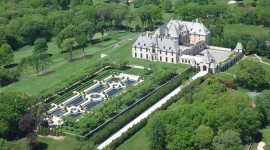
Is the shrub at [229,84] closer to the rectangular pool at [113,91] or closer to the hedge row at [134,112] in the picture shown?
the hedge row at [134,112]

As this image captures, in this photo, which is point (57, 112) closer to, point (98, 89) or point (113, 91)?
point (98, 89)

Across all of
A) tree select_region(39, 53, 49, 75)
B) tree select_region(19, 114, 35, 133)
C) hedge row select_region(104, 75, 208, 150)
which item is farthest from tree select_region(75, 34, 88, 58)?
tree select_region(19, 114, 35, 133)

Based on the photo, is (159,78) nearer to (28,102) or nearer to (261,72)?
(261,72)

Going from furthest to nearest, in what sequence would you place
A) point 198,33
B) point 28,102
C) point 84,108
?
point 198,33
point 84,108
point 28,102

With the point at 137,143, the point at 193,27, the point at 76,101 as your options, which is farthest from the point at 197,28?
the point at 137,143

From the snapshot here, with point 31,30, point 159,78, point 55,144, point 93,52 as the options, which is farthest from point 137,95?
point 31,30

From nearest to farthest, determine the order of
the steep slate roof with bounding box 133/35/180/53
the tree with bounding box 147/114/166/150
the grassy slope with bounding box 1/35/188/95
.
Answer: the tree with bounding box 147/114/166/150 → the grassy slope with bounding box 1/35/188/95 → the steep slate roof with bounding box 133/35/180/53

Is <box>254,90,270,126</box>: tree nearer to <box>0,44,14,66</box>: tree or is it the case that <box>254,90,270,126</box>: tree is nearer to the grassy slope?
the grassy slope
